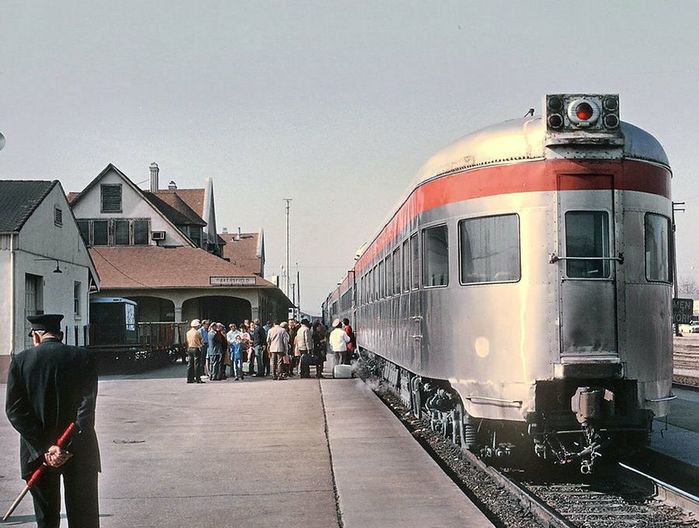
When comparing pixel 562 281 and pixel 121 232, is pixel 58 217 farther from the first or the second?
pixel 562 281

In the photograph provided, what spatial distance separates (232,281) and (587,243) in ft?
104

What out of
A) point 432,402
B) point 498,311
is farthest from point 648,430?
point 432,402

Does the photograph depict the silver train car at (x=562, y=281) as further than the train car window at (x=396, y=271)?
No

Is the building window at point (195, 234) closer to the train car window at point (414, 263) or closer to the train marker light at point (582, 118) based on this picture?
the train car window at point (414, 263)

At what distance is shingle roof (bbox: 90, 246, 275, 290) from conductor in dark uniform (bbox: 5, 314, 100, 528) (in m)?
33.7

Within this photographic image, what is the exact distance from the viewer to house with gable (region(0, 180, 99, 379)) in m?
23.4

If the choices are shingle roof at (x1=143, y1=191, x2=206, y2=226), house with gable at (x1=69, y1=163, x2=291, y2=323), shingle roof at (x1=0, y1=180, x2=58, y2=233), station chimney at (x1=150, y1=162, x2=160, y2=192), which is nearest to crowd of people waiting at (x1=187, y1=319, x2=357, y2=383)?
shingle roof at (x1=0, y1=180, x2=58, y2=233)

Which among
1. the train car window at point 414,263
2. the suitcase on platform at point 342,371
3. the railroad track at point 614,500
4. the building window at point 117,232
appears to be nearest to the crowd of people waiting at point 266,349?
the suitcase on platform at point 342,371

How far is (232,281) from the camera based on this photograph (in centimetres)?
3956

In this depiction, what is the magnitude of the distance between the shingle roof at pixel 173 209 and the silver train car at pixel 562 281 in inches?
1552

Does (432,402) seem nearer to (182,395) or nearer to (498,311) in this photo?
(498,311)

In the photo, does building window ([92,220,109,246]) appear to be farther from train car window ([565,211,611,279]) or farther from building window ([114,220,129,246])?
train car window ([565,211,611,279])

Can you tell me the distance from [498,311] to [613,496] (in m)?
1.99

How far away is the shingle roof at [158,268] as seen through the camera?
40.1 metres
